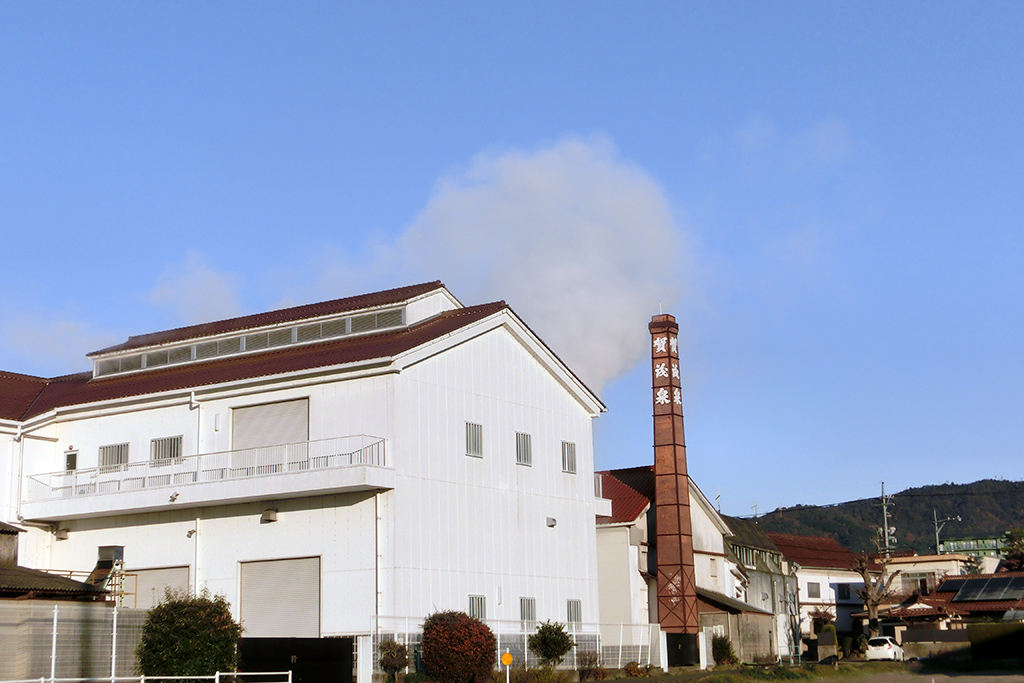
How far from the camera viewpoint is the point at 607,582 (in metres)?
45.4

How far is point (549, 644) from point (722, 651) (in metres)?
15.9

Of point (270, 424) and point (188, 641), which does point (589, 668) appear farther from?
point (188, 641)

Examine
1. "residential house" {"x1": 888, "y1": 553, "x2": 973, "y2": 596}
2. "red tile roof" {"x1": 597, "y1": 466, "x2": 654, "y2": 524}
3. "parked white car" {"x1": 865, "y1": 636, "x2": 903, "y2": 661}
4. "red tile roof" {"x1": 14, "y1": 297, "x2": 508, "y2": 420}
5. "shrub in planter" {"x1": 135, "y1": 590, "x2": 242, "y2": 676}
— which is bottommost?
"parked white car" {"x1": 865, "y1": 636, "x2": 903, "y2": 661}

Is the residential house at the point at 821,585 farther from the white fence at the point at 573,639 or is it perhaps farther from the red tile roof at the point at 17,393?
the red tile roof at the point at 17,393

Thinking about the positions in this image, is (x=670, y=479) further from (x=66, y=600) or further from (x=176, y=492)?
(x=66, y=600)

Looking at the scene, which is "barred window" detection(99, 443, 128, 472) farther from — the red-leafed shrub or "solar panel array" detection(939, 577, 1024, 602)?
"solar panel array" detection(939, 577, 1024, 602)

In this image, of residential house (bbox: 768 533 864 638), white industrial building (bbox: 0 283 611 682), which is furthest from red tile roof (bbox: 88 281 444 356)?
residential house (bbox: 768 533 864 638)

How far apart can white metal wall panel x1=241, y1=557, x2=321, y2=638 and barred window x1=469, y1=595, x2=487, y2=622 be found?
481cm

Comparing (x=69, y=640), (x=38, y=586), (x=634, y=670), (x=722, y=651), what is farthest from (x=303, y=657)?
(x=722, y=651)

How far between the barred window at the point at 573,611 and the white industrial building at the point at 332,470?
0.09 m

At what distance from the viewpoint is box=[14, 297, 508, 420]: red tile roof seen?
35.2 meters

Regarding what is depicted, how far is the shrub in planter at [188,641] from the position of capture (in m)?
27.5

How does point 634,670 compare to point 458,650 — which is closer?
point 458,650

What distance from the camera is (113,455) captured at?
38188mm
